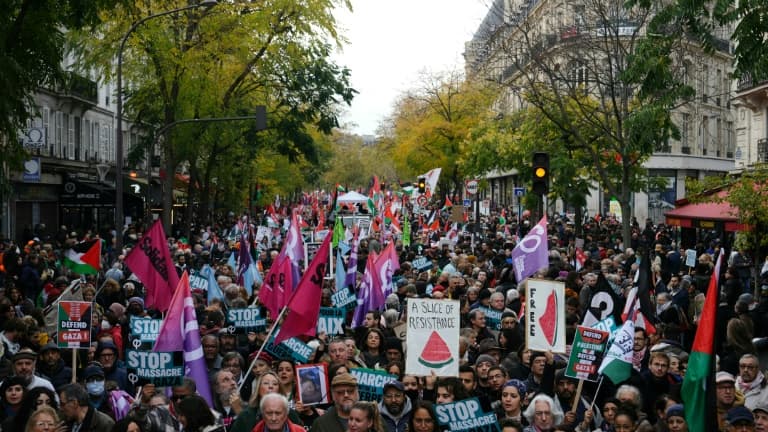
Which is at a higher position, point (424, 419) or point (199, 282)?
point (199, 282)

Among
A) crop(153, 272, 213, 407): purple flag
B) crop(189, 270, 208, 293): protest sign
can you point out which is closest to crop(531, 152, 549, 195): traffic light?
crop(189, 270, 208, 293): protest sign

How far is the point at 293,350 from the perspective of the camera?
1020 cm

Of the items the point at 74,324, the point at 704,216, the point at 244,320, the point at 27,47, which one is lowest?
the point at 244,320

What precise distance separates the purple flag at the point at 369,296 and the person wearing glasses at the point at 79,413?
6462 mm

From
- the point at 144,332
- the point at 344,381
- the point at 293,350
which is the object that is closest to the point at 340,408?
the point at 344,381

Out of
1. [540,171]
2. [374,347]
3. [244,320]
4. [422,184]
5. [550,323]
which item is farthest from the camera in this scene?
[422,184]

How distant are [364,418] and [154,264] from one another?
7396 mm

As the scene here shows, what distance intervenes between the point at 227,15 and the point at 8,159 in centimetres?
1725

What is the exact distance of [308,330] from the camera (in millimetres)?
10766

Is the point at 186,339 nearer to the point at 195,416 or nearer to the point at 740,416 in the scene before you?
the point at 195,416

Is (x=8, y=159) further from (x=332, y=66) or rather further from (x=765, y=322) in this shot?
(x=332, y=66)

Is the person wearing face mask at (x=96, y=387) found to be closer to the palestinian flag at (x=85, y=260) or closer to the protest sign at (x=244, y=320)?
the protest sign at (x=244, y=320)

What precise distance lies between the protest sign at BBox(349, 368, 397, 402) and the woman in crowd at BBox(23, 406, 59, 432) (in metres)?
2.68

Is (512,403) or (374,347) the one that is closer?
(512,403)
